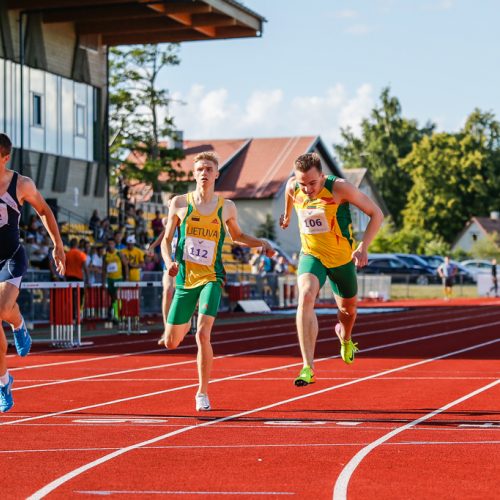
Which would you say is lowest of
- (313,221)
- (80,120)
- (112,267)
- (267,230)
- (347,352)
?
(347,352)

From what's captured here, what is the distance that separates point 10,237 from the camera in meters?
9.59

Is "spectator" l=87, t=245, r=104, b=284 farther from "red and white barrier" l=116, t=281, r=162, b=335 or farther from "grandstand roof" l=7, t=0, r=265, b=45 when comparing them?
"grandstand roof" l=7, t=0, r=265, b=45

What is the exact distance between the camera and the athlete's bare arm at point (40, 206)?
31.3 feet

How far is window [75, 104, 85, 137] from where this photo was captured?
38.4 m

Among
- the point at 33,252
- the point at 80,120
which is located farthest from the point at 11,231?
the point at 80,120

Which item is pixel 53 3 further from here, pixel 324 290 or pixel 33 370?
pixel 33 370

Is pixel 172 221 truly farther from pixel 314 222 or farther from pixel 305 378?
pixel 305 378

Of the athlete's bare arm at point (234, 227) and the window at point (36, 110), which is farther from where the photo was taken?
the window at point (36, 110)

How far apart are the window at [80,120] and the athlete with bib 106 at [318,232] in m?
27.9

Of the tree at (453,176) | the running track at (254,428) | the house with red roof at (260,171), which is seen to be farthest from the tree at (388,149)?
the running track at (254,428)

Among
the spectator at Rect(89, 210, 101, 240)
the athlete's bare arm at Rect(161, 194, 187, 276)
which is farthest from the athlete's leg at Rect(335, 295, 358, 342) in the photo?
the spectator at Rect(89, 210, 101, 240)

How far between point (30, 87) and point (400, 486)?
30.0 meters

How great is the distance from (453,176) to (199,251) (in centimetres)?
9415

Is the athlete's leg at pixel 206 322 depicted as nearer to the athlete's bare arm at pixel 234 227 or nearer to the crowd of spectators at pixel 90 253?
the athlete's bare arm at pixel 234 227
